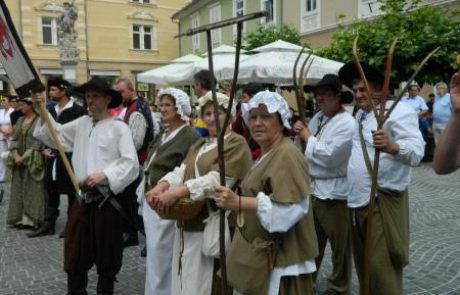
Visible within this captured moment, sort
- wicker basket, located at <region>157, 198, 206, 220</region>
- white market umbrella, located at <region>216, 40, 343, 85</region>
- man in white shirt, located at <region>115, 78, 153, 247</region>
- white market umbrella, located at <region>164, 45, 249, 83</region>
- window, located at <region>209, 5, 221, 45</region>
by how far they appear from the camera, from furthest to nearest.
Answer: window, located at <region>209, 5, 221, 45</region>, white market umbrella, located at <region>164, 45, 249, 83</region>, white market umbrella, located at <region>216, 40, 343, 85</region>, man in white shirt, located at <region>115, 78, 153, 247</region>, wicker basket, located at <region>157, 198, 206, 220</region>

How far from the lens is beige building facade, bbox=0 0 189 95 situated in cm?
3450

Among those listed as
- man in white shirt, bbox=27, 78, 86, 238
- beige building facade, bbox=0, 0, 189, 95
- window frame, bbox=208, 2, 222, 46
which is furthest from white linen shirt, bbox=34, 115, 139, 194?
beige building facade, bbox=0, 0, 189, 95

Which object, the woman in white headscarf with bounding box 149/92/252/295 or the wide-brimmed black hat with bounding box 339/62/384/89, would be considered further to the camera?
the wide-brimmed black hat with bounding box 339/62/384/89

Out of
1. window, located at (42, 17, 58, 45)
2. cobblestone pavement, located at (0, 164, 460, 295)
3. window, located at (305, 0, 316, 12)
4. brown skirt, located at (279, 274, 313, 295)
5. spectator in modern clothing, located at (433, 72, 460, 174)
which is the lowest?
cobblestone pavement, located at (0, 164, 460, 295)

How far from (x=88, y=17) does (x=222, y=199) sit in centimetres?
3739

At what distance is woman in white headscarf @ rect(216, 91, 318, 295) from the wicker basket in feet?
1.36

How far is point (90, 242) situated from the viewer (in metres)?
4.12

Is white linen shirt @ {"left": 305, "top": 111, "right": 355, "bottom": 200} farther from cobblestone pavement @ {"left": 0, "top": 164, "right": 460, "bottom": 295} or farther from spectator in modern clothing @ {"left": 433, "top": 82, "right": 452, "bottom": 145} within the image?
spectator in modern clothing @ {"left": 433, "top": 82, "right": 452, "bottom": 145}

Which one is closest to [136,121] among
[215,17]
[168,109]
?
[168,109]

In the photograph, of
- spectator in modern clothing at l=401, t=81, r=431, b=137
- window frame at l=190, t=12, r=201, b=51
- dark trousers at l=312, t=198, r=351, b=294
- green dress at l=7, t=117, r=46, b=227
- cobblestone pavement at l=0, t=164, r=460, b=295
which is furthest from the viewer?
window frame at l=190, t=12, r=201, b=51

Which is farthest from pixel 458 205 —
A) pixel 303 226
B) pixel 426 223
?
pixel 303 226

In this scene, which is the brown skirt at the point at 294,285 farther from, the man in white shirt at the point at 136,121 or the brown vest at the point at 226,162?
the man in white shirt at the point at 136,121

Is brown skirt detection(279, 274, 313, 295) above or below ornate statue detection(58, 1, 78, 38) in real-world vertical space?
below

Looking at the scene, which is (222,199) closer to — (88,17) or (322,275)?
(322,275)
